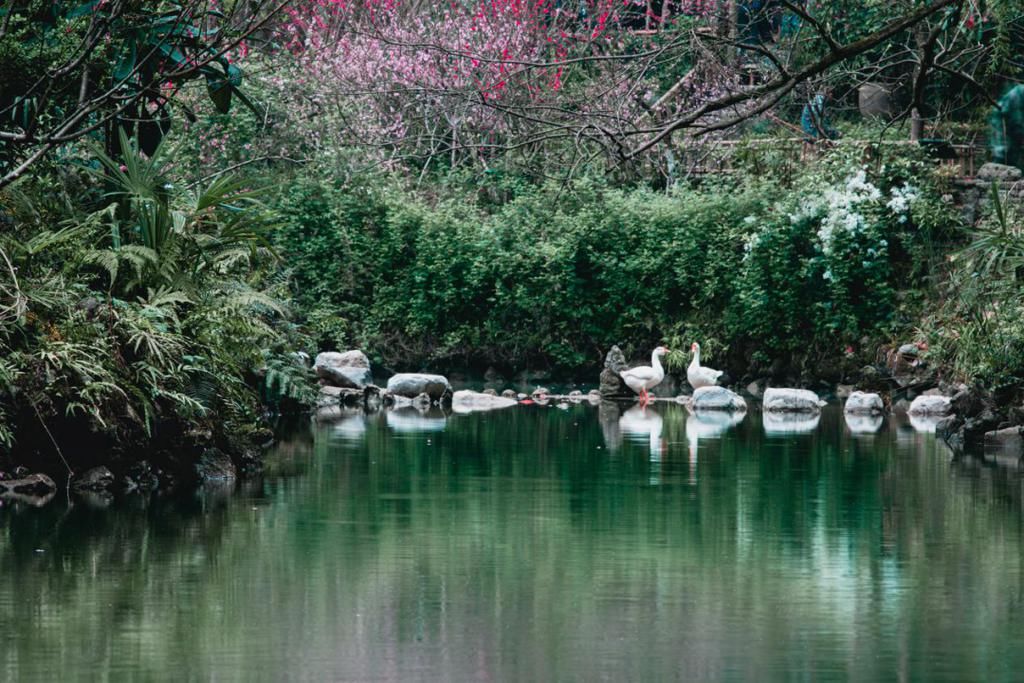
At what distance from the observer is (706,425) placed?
57.5 feet

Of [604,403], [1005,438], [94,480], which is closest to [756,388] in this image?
[604,403]

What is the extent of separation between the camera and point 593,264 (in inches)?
1008

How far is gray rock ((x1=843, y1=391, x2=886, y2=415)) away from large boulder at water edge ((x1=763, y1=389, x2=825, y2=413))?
43cm

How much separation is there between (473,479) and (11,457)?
132 inches

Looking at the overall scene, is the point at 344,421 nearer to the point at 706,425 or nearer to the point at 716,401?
the point at 706,425

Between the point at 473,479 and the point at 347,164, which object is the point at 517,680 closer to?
the point at 473,479

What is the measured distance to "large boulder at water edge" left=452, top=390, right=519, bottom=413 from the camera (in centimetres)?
2042

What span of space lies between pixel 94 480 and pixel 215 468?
120 centimetres

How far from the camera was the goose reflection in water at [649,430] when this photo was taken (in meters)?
12.8

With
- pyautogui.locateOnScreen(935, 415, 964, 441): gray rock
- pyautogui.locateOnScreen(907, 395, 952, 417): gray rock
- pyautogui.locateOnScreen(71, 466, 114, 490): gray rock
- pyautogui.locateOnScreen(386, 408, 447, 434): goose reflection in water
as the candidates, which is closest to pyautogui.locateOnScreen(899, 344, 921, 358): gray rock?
pyautogui.locateOnScreen(907, 395, 952, 417): gray rock

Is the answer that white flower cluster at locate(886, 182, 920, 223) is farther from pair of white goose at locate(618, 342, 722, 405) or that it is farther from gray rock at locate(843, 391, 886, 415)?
gray rock at locate(843, 391, 886, 415)

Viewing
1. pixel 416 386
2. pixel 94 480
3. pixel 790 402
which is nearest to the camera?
pixel 94 480

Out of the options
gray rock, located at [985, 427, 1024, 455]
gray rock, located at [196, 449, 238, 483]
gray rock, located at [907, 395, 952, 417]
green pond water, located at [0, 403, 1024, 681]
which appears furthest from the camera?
gray rock, located at [907, 395, 952, 417]

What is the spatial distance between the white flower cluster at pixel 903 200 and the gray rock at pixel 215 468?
46.3 ft
